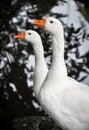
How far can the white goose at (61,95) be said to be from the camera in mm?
714

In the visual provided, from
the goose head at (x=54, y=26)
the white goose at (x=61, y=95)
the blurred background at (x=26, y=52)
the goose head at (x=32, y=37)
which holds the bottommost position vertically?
the white goose at (x=61, y=95)

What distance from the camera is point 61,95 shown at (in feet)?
2.38

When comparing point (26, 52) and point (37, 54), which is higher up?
point (26, 52)

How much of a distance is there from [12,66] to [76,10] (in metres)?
0.42

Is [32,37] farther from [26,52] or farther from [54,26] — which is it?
[26,52]

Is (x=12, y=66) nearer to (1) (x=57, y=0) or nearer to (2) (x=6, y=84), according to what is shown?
(2) (x=6, y=84)

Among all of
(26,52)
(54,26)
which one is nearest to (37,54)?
(54,26)

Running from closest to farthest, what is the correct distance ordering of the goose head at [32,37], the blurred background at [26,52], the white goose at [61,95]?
the white goose at [61,95], the goose head at [32,37], the blurred background at [26,52]

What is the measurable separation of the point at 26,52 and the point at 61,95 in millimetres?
659

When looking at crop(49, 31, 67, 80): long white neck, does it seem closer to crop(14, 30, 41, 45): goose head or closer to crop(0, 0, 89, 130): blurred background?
crop(14, 30, 41, 45): goose head

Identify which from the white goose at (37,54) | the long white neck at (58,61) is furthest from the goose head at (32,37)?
the long white neck at (58,61)

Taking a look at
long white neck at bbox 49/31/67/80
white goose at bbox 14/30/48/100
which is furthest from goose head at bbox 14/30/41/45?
long white neck at bbox 49/31/67/80

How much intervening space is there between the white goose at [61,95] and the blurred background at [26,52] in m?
0.31

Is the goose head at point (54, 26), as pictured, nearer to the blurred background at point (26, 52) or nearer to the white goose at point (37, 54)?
the white goose at point (37, 54)
